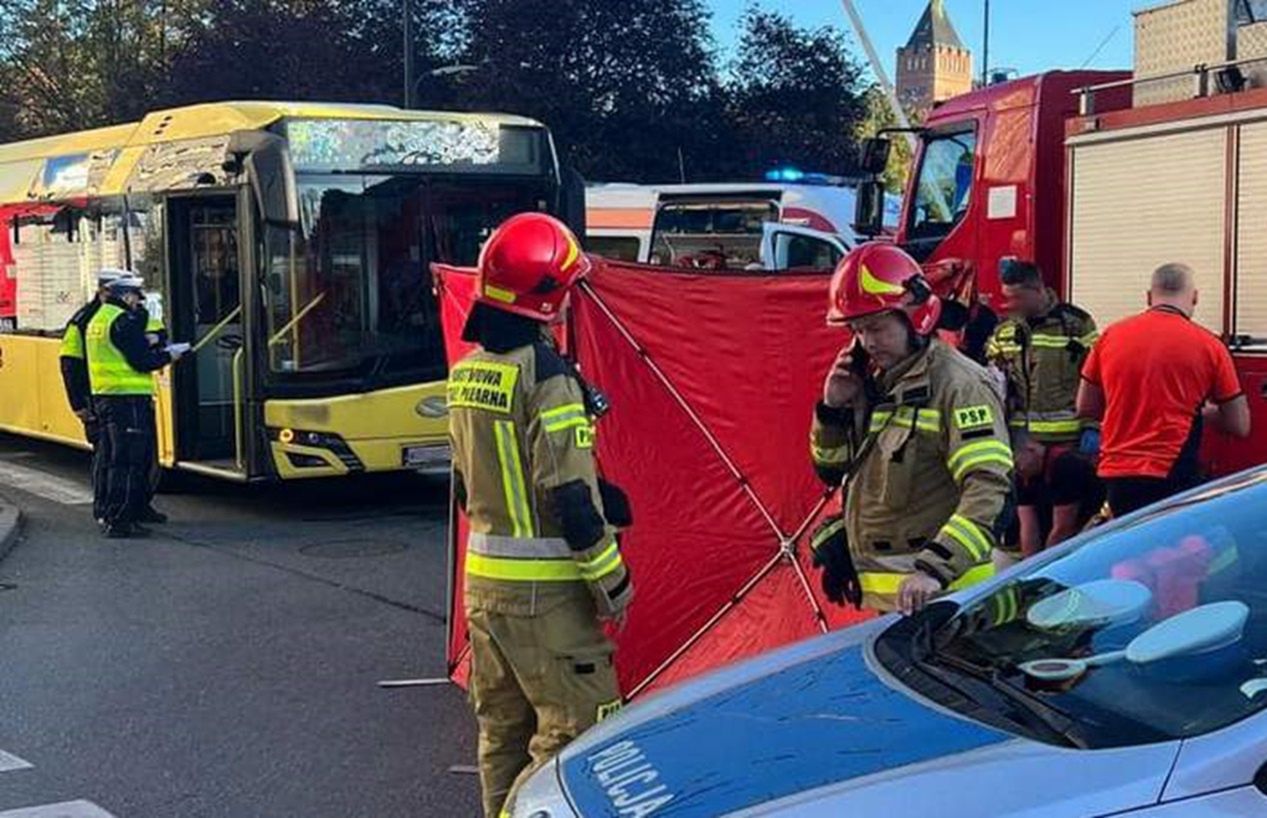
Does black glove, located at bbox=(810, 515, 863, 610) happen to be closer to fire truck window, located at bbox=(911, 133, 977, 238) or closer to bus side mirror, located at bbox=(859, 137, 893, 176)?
fire truck window, located at bbox=(911, 133, 977, 238)

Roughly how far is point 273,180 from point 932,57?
302 feet

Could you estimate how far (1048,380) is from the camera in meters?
7.49

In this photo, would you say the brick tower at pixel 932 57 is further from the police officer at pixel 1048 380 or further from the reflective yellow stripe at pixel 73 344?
the police officer at pixel 1048 380

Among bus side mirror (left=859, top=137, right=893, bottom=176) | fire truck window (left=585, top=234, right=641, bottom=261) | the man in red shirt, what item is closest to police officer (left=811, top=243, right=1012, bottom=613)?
the man in red shirt

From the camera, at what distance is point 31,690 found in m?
6.67

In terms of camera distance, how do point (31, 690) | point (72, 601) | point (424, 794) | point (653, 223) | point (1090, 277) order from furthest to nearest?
point (653, 223), point (72, 601), point (1090, 277), point (31, 690), point (424, 794)

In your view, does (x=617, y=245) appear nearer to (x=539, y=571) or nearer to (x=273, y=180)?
(x=273, y=180)

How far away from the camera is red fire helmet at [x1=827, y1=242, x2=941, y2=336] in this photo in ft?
13.5

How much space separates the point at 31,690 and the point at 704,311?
3496 millimetres

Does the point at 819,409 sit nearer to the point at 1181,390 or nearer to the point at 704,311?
the point at 704,311

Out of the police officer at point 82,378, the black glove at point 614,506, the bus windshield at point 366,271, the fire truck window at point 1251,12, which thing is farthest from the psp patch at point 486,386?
the police officer at point 82,378

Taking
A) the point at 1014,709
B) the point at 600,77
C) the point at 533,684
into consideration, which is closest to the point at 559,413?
the point at 533,684

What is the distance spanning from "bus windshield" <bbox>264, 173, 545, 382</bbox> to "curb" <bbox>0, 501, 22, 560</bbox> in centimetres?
207

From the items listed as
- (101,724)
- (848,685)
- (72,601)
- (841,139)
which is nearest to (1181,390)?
(848,685)
